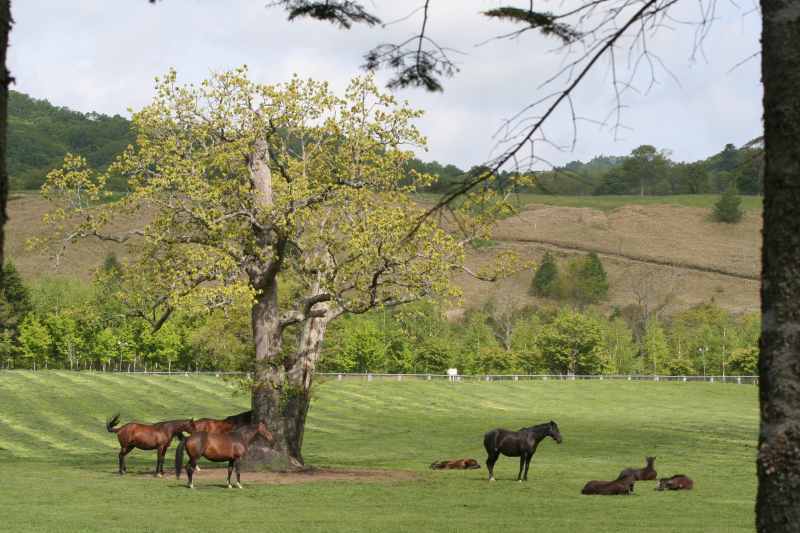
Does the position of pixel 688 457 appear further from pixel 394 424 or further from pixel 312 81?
pixel 394 424

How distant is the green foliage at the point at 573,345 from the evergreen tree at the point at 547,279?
8215 centimetres

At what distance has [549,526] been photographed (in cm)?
1852

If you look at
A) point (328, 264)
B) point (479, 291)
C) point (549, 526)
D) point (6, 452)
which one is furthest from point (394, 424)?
point (479, 291)

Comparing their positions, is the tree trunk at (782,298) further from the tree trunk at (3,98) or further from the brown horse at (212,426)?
the brown horse at (212,426)

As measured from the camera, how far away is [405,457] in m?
40.6

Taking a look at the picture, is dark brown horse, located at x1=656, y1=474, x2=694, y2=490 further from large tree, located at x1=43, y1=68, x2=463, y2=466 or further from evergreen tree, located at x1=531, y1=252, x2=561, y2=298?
evergreen tree, located at x1=531, y1=252, x2=561, y2=298

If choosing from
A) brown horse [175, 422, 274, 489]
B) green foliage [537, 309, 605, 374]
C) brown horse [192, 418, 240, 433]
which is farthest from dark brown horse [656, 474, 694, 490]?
green foliage [537, 309, 605, 374]

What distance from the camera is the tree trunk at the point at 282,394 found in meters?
31.0

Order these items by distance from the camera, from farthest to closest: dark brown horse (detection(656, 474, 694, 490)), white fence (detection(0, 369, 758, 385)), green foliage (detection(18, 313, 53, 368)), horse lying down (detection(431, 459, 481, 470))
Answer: green foliage (detection(18, 313, 53, 368)), white fence (detection(0, 369, 758, 385)), horse lying down (detection(431, 459, 481, 470)), dark brown horse (detection(656, 474, 694, 490))

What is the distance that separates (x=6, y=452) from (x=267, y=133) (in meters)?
19.0

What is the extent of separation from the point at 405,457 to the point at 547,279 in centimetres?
15832

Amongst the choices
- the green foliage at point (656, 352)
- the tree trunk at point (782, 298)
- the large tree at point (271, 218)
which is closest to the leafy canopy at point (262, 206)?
the large tree at point (271, 218)

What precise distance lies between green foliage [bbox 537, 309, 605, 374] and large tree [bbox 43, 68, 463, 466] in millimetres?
78107

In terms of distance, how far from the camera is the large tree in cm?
2994
